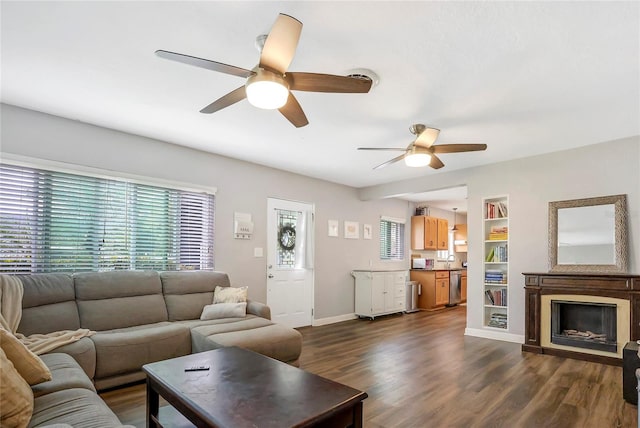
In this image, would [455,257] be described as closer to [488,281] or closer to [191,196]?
[488,281]

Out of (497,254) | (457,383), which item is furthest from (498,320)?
(457,383)

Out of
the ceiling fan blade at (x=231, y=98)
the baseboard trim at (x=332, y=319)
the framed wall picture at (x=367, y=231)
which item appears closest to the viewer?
the ceiling fan blade at (x=231, y=98)

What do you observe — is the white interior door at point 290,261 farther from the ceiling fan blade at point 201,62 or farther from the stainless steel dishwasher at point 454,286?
the stainless steel dishwasher at point 454,286

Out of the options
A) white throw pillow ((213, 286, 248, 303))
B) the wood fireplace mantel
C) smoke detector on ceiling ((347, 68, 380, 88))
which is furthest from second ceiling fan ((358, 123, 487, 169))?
white throw pillow ((213, 286, 248, 303))

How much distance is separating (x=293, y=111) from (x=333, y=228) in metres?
4.03

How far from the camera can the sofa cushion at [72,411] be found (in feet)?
5.27

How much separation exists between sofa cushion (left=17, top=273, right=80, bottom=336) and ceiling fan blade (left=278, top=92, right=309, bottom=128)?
106 inches

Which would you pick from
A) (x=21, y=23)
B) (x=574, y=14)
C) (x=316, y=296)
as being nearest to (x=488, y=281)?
(x=316, y=296)

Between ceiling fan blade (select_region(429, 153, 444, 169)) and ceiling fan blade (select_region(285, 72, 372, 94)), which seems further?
ceiling fan blade (select_region(429, 153, 444, 169))

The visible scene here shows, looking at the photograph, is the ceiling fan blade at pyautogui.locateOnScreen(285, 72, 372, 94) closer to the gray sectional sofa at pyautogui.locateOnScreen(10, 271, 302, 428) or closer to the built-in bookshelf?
the gray sectional sofa at pyautogui.locateOnScreen(10, 271, 302, 428)

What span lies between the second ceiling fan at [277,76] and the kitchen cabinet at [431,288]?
20.9ft

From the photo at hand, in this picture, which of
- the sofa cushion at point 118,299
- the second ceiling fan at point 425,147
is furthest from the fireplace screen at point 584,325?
the sofa cushion at point 118,299

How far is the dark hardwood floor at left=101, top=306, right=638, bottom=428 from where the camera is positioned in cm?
261

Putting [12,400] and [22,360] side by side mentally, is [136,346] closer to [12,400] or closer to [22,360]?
[22,360]
